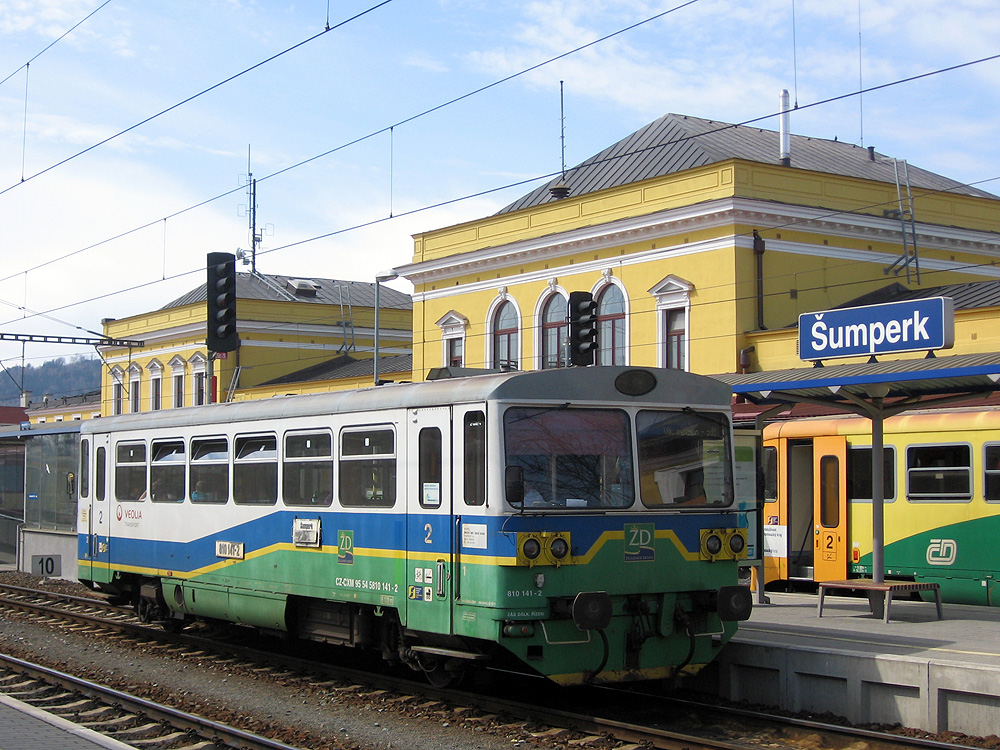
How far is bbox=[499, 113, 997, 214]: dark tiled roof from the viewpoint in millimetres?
34781

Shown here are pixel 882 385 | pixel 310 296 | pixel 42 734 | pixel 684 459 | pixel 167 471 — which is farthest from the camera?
pixel 310 296

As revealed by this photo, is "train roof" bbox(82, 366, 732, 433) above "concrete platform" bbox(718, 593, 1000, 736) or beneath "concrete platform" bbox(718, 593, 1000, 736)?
above

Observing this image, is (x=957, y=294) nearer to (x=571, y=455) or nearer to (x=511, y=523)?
(x=571, y=455)

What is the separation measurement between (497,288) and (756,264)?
8.94 metres

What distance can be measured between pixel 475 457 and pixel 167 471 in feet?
21.3

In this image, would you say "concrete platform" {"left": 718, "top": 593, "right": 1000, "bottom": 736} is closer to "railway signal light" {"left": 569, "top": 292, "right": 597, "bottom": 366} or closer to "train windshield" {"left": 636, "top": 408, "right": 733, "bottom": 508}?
"train windshield" {"left": 636, "top": 408, "right": 733, "bottom": 508}

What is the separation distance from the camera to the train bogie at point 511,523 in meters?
10.4

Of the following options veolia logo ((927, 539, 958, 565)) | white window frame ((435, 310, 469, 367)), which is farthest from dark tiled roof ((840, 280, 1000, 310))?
white window frame ((435, 310, 469, 367))

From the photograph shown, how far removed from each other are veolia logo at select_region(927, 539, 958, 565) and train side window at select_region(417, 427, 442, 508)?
9.55 metres

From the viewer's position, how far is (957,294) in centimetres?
2817

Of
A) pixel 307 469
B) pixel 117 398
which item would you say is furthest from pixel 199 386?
pixel 307 469

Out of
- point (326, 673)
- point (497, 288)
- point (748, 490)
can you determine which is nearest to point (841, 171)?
point (497, 288)

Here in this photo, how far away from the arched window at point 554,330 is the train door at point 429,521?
75.1ft

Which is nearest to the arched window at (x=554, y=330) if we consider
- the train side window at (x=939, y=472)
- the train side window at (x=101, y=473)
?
the train side window at (x=939, y=472)
